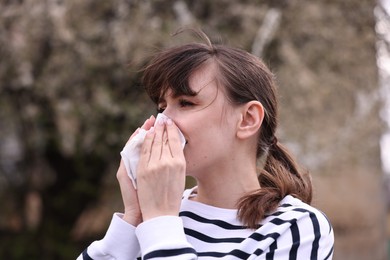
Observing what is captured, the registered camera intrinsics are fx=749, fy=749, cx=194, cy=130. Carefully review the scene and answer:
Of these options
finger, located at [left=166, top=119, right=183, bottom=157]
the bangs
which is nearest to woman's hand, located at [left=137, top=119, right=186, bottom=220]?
finger, located at [left=166, top=119, right=183, bottom=157]

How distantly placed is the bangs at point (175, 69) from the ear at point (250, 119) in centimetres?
16

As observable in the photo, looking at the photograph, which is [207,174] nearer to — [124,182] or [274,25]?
[124,182]

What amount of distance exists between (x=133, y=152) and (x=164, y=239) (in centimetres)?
27

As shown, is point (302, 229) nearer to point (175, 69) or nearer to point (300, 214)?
point (300, 214)

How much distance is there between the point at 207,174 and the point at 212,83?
0.25 meters

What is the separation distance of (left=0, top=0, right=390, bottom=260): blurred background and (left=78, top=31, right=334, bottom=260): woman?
11.8 feet

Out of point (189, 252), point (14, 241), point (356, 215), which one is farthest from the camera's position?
point (356, 215)

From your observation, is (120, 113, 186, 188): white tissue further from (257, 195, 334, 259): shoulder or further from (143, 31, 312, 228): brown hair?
(257, 195, 334, 259): shoulder

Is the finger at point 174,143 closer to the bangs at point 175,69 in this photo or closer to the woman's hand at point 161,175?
the woman's hand at point 161,175

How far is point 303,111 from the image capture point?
24.3ft

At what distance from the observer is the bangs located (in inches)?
77.8

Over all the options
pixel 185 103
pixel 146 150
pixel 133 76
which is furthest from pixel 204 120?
pixel 133 76

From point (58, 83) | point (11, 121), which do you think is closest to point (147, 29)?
point (58, 83)

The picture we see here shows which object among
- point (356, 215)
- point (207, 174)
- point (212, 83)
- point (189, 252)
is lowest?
point (356, 215)
